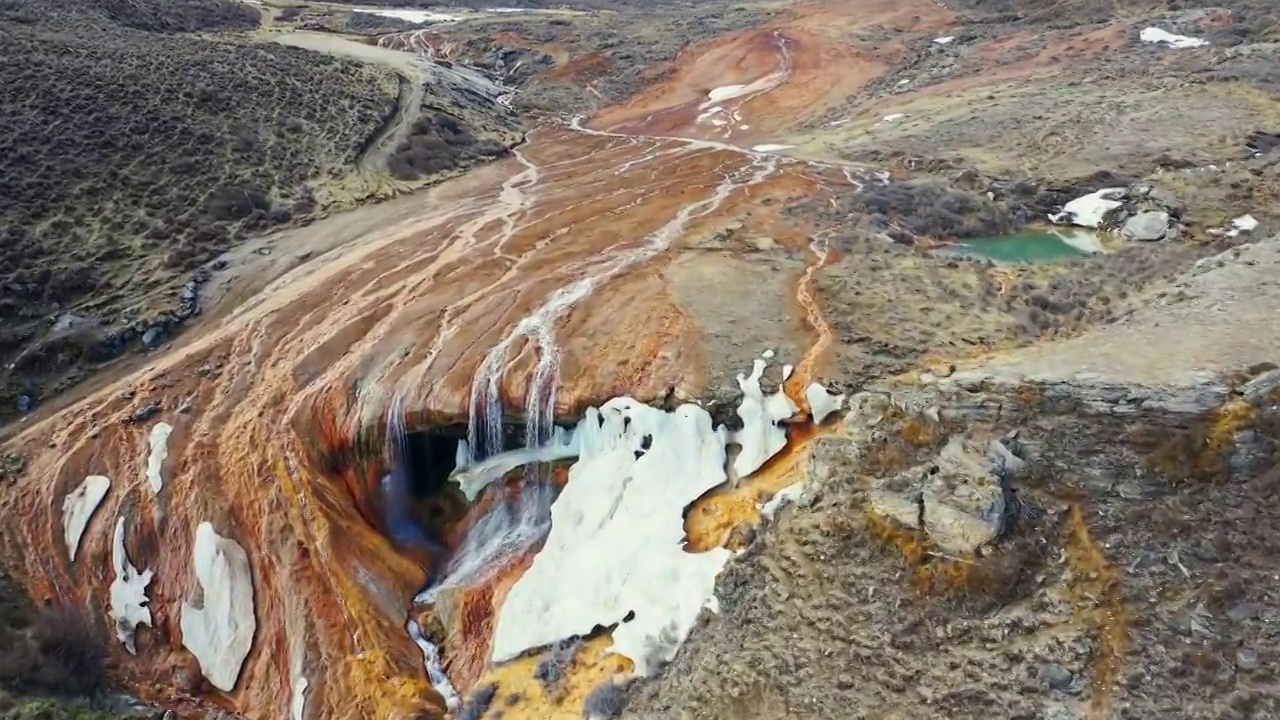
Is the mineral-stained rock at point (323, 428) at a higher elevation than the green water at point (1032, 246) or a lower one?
higher

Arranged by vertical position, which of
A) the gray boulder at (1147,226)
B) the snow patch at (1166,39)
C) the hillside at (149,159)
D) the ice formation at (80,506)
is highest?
the hillside at (149,159)

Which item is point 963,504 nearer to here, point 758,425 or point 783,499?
point 783,499

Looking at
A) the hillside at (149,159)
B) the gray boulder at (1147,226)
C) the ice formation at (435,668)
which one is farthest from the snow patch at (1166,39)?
the ice formation at (435,668)

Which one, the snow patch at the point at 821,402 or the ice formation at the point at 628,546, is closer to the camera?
the ice formation at the point at 628,546

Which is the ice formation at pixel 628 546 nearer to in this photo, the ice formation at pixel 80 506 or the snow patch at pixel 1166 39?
the ice formation at pixel 80 506

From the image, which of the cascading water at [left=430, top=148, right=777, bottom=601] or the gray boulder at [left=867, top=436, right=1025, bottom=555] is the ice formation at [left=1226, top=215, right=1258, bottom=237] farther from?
the cascading water at [left=430, top=148, right=777, bottom=601]

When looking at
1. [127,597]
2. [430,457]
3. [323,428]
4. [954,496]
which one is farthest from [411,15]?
[954,496]

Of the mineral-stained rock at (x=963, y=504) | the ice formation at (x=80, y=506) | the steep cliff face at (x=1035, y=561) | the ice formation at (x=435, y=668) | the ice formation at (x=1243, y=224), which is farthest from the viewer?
the ice formation at (x=1243, y=224)
